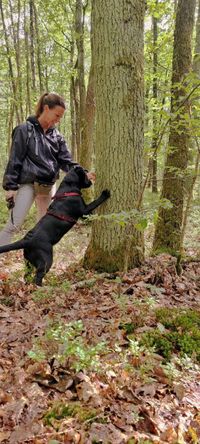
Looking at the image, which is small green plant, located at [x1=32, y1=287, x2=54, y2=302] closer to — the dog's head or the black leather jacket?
the black leather jacket

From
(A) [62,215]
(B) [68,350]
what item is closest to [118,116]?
(A) [62,215]

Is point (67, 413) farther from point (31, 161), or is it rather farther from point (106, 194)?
point (31, 161)

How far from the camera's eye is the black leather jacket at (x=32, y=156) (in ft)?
14.7

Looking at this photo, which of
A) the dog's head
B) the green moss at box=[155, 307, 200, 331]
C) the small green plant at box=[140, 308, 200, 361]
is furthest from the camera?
the dog's head

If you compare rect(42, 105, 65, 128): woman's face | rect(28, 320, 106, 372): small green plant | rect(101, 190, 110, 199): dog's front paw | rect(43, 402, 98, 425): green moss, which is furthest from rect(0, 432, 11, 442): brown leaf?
rect(42, 105, 65, 128): woman's face

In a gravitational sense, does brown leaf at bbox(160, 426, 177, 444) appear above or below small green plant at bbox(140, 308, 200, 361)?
above

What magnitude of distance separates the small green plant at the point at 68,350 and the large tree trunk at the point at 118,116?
1454mm

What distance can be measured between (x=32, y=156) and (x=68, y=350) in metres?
2.88

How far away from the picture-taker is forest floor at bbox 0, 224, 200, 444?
6.72ft

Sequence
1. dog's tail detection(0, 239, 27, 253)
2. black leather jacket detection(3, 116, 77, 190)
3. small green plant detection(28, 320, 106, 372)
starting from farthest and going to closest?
black leather jacket detection(3, 116, 77, 190), dog's tail detection(0, 239, 27, 253), small green plant detection(28, 320, 106, 372)

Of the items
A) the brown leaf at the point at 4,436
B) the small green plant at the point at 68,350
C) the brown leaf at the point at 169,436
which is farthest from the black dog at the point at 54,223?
the brown leaf at the point at 169,436

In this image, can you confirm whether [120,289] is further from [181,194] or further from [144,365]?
[181,194]

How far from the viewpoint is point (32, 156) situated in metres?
4.63

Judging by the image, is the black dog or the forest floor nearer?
the forest floor
